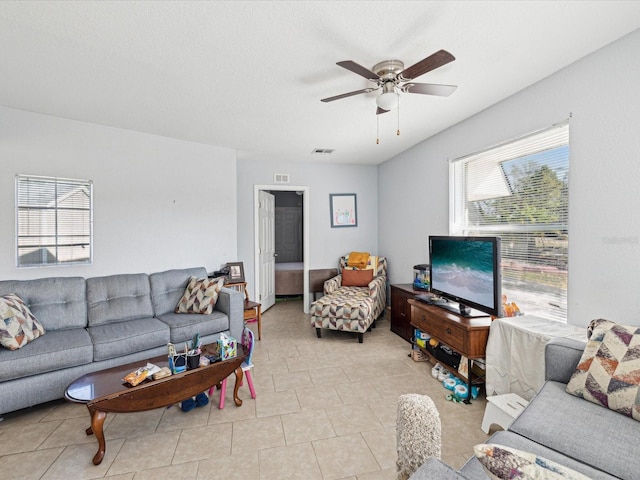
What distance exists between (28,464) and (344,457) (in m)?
1.87

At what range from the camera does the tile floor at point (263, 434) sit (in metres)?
1.75

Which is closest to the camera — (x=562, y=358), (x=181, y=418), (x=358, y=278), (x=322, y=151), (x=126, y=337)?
(x=562, y=358)

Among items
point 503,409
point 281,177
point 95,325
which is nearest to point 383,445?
point 503,409

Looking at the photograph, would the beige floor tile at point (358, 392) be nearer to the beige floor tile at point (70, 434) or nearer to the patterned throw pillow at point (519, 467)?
the beige floor tile at point (70, 434)

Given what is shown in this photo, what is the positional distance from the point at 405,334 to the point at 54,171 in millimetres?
4182

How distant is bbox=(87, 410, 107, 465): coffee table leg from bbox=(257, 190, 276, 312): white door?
301 centimetres

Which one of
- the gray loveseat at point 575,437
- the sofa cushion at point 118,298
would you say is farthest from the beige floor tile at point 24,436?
the gray loveseat at point 575,437

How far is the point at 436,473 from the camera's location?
2.51 ft

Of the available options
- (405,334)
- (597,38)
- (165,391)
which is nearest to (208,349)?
(165,391)

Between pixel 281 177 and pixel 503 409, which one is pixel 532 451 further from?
pixel 281 177

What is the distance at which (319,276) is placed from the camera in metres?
5.09

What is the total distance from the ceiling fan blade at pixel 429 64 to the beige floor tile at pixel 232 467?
98.2 inches

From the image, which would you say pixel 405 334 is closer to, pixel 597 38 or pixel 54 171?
pixel 597 38

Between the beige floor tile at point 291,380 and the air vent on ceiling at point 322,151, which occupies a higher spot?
the air vent on ceiling at point 322,151
